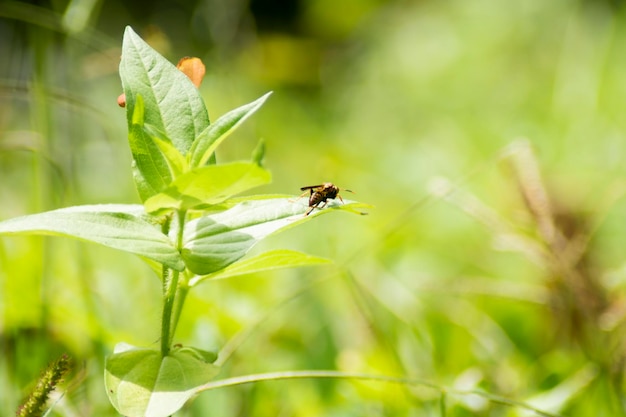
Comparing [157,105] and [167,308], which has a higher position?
[157,105]

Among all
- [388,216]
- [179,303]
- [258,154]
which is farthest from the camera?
[388,216]

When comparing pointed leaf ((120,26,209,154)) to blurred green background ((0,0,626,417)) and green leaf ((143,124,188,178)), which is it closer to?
green leaf ((143,124,188,178))

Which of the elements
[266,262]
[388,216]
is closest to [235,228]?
[266,262]

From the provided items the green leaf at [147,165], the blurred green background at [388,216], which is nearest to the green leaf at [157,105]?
the green leaf at [147,165]

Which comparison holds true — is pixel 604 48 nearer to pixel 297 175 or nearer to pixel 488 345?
pixel 297 175

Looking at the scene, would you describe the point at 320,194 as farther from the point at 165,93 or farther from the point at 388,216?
the point at 388,216

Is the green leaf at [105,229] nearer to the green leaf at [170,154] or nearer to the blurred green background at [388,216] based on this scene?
the green leaf at [170,154]
